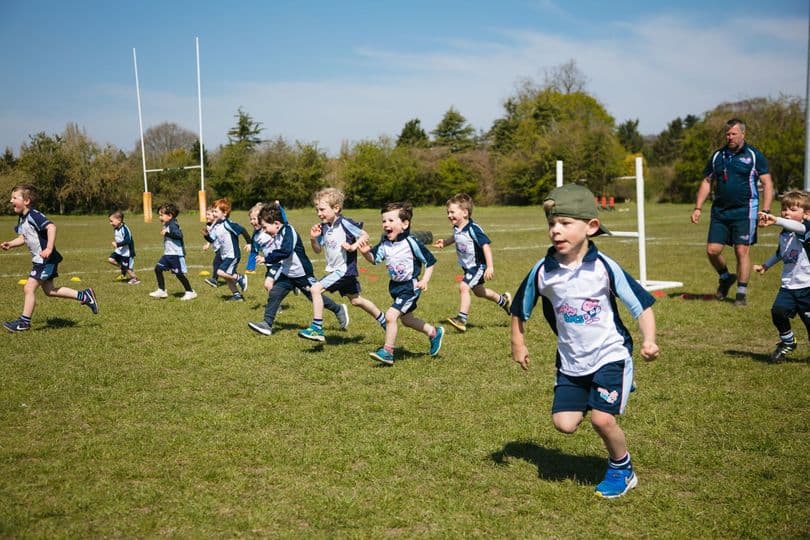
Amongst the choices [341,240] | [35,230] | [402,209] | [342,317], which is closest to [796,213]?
[402,209]

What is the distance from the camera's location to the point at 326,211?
8.66m

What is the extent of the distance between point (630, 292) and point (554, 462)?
141 centimetres

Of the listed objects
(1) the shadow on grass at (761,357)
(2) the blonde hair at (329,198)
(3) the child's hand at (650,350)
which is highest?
(2) the blonde hair at (329,198)

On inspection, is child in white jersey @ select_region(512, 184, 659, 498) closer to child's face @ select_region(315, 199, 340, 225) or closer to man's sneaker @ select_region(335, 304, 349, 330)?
child's face @ select_region(315, 199, 340, 225)

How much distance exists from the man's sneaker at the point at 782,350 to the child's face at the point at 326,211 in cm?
529

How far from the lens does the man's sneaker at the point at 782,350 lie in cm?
759

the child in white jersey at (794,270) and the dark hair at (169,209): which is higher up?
the dark hair at (169,209)

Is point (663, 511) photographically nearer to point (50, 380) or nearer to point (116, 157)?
point (50, 380)

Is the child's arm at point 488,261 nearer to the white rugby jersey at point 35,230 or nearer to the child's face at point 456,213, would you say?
the child's face at point 456,213

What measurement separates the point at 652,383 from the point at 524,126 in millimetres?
70418

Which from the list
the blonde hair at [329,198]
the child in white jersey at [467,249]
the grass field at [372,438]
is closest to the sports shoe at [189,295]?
the grass field at [372,438]

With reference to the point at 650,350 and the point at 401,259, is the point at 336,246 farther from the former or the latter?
the point at 650,350

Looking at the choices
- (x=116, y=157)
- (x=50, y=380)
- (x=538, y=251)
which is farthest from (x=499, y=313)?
(x=116, y=157)

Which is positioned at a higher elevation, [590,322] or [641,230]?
[641,230]
